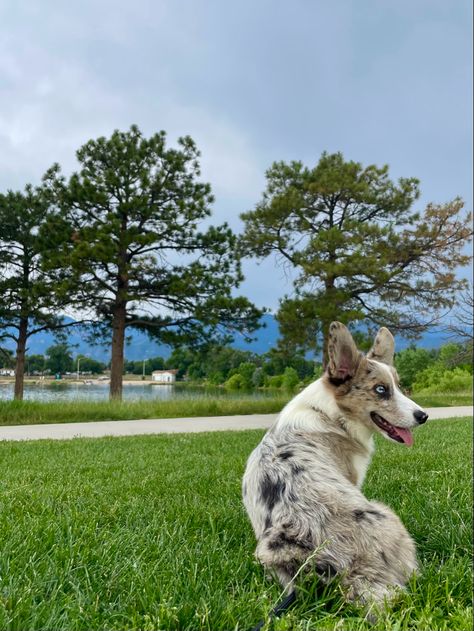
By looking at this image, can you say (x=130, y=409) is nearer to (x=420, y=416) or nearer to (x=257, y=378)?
(x=420, y=416)

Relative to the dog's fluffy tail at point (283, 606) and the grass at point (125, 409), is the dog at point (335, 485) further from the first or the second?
the grass at point (125, 409)

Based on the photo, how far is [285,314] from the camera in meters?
21.4

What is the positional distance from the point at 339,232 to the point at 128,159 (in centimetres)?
1019

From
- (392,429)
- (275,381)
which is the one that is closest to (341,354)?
(392,429)

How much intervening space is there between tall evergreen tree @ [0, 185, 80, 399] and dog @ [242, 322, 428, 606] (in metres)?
21.0

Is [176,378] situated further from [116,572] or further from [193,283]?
[116,572]

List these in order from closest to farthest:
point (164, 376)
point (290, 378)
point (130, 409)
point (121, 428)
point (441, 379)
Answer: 1. point (121, 428)
2. point (130, 409)
3. point (290, 378)
4. point (164, 376)
5. point (441, 379)

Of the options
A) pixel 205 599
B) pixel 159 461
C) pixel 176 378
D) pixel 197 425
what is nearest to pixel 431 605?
pixel 205 599

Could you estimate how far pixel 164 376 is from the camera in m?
30.6

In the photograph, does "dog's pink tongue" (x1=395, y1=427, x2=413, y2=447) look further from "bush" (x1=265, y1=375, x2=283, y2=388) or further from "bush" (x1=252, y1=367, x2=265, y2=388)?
"bush" (x1=252, y1=367, x2=265, y2=388)

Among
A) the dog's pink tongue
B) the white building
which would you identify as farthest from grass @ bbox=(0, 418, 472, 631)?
the white building

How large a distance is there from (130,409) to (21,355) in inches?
492

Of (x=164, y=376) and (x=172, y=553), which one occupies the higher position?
(x=164, y=376)

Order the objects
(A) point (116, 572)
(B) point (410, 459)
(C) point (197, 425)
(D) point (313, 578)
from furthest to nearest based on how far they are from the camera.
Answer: (C) point (197, 425)
(B) point (410, 459)
(A) point (116, 572)
(D) point (313, 578)
